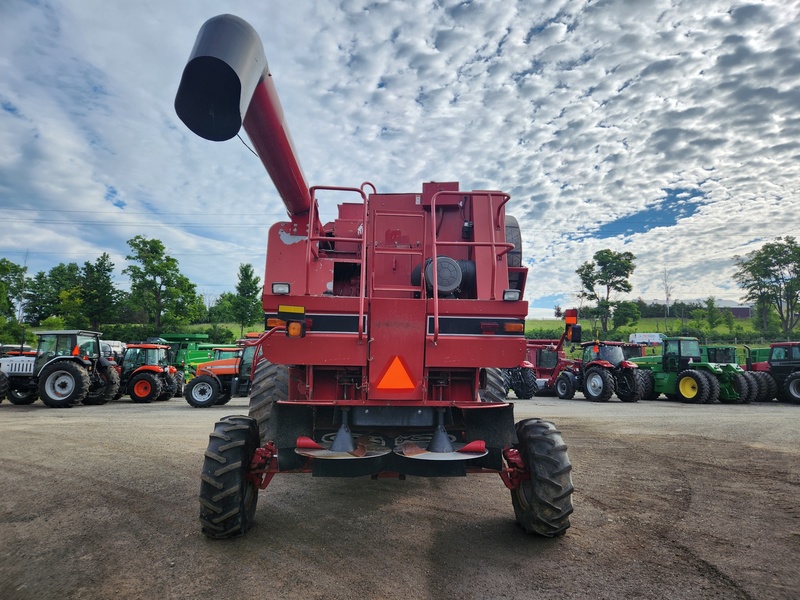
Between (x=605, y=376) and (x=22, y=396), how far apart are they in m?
21.3

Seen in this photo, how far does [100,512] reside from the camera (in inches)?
191

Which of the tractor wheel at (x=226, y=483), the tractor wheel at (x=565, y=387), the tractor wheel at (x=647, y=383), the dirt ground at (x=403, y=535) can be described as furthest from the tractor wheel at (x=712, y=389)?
the tractor wheel at (x=226, y=483)

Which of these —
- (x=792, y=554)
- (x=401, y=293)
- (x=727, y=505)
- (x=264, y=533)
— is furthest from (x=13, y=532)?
(x=727, y=505)

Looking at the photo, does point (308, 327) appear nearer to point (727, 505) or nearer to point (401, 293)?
point (401, 293)

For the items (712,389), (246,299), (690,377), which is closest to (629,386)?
(690,377)

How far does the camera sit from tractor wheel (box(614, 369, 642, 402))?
18969 mm

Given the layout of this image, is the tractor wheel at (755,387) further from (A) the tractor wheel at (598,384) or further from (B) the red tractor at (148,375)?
(B) the red tractor at (148,375)

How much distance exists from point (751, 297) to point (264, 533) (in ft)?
196

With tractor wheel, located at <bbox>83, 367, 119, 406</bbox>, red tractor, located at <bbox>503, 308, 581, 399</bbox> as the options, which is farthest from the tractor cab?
tractor wheel, located at <bbox>83, 367, 119, 406</bbox>

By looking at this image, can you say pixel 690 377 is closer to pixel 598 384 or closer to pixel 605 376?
pixel 605 376

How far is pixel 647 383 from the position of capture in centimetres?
1966

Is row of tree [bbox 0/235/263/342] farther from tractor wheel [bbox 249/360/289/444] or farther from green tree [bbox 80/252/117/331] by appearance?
tractor wheel [bbox 249/360/289/444]

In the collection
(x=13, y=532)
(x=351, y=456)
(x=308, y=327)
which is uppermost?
(x=308, y=327)

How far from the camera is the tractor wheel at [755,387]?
17.9 m
